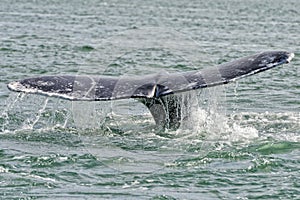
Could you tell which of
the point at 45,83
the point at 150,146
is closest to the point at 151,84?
the point at 150,146

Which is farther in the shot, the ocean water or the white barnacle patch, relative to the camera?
the white barnacle patch

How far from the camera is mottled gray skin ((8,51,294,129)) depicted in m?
8.83

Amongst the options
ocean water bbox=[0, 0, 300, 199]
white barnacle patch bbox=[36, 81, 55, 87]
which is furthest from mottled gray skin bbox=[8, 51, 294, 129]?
ocean water bbox=[0, 0, 300, 199]

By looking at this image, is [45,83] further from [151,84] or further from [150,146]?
[150,146]

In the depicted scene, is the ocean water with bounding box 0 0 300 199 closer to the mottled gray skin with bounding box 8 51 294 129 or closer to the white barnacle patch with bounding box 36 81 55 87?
the mottled gray skin with bounding box 8 51 294 129

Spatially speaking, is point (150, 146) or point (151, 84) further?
point (150, 146)

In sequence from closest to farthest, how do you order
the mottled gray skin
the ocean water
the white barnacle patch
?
1. the ocean water
2. the mottled gray skin
3. the white barnacle patch

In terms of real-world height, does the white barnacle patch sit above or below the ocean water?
above

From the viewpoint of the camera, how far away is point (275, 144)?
9.73m

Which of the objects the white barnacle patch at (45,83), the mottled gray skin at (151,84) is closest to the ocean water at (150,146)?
the mottled gray skin at (151,84)

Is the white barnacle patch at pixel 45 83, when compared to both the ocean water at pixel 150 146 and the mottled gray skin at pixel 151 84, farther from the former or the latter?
the ocean water at pixel 150 146

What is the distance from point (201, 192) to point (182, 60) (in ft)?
43.8

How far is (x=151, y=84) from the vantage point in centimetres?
902

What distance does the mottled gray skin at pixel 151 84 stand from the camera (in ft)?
29.0
